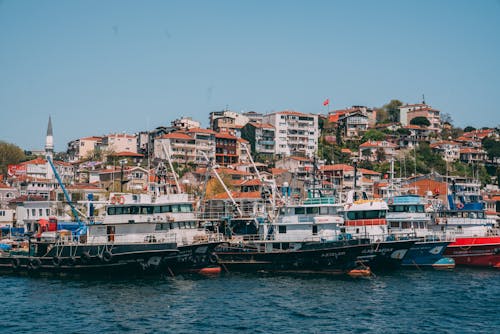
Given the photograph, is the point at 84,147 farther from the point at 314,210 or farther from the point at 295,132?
the point at 314,210

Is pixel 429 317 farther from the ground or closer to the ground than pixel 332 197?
closer to the ground

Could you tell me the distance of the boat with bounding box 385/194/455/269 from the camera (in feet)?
166

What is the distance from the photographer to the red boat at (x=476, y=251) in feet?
171

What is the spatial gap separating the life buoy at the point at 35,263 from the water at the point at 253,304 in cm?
113

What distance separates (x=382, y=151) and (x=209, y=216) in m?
69.8

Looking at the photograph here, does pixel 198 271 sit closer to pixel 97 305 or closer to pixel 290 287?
pixel 290 287

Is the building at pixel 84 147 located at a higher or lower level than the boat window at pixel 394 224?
higher

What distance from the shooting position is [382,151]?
404 feet

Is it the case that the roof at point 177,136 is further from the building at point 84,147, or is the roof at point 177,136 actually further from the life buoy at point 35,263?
the life buoy at point 35,263

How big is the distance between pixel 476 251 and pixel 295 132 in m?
76.7

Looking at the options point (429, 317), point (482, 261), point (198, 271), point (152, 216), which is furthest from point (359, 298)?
point (482, 261)

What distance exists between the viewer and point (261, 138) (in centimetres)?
12300

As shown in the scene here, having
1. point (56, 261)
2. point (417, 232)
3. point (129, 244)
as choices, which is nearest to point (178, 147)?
point (417, 232)

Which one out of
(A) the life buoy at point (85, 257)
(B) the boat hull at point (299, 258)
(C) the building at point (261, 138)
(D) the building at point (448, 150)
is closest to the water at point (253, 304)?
(B) the boat hull at point (299, 258)
